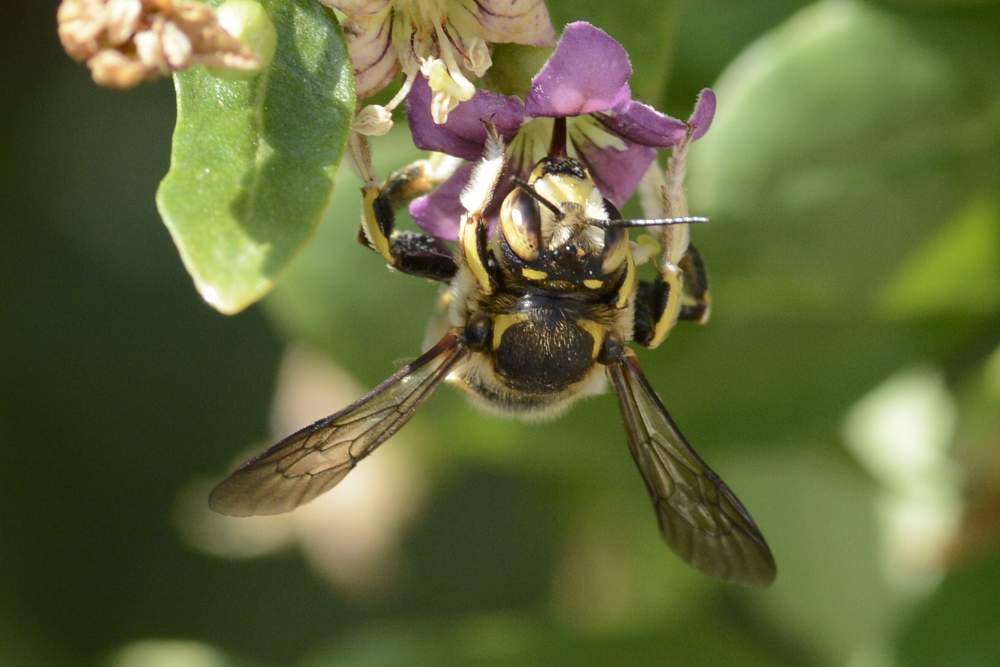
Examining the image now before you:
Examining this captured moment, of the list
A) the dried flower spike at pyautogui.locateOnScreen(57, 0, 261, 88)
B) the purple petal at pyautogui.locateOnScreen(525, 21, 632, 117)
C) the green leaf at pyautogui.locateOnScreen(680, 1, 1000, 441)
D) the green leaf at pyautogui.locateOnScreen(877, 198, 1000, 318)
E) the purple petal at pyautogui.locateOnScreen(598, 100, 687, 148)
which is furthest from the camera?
the green leaf at pyautogui.locateOnScreen(877, 198, 1000, 318)

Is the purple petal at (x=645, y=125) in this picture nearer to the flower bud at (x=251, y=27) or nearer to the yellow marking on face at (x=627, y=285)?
the yellow marking on face at (x=627, y=285)

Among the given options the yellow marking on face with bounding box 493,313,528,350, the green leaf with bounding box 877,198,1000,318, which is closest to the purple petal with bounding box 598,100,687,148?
the yellow marking on face with bounding box 493,313,528,350

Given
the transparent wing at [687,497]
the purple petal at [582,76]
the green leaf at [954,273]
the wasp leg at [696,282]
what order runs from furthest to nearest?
the green leaf at [954,273], the wasp leg at [696,282], the transparent wing at [687,497], the purple petal at [582,76]

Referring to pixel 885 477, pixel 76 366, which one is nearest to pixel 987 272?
pixel 885 477

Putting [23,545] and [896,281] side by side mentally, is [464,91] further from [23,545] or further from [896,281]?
[23,545]

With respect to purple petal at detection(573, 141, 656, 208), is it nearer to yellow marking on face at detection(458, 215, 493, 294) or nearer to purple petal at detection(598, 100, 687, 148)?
purple petal at detection(598, 100, 687, 148)

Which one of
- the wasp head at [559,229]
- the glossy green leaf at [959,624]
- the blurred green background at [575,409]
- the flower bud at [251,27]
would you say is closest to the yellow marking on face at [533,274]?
the wasp head at [559,229]
